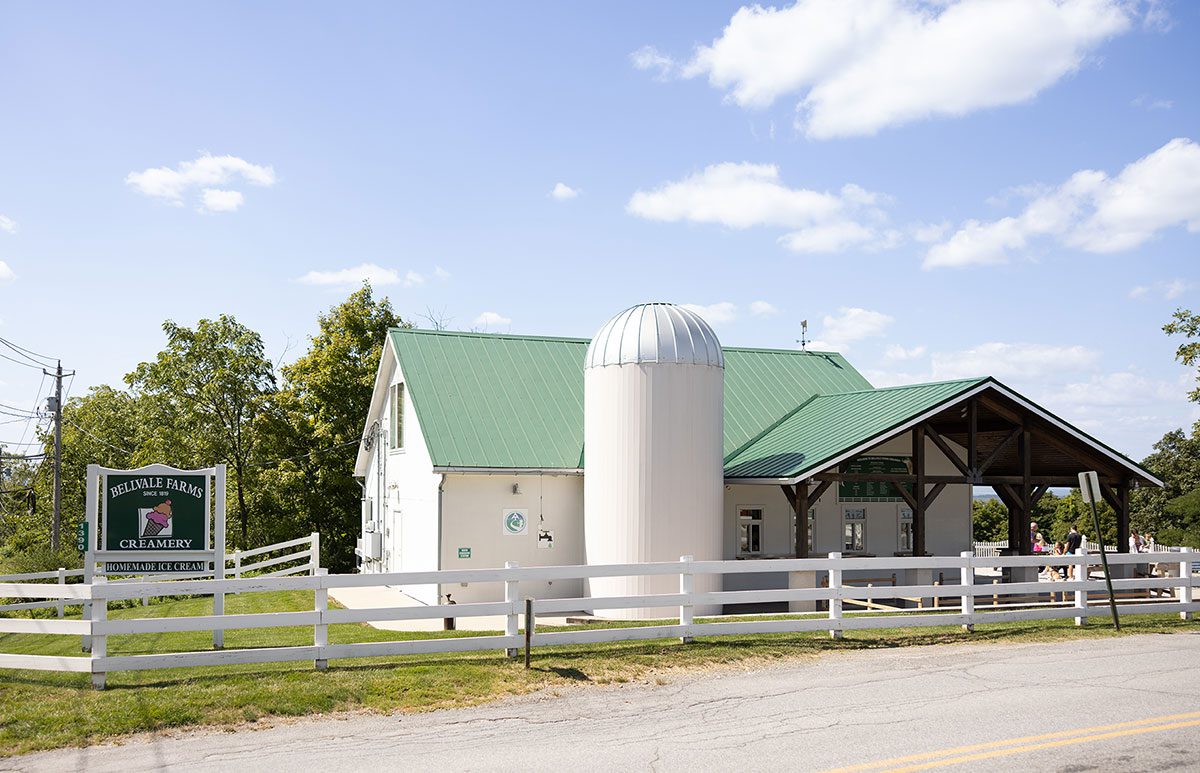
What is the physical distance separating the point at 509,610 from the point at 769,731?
14.7ft

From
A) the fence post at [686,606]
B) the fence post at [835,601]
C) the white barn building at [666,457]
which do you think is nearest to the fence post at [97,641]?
the fence post at [686,606]

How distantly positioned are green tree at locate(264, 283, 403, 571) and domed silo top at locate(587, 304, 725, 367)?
23.0 m

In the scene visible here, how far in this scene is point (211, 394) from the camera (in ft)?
156

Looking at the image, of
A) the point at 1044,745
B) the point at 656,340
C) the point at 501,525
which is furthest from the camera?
the point at 501,525

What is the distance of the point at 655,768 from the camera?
8711 millimetres

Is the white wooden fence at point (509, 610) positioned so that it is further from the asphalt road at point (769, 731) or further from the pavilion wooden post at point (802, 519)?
the pavilion wooden post at point (802, 519)

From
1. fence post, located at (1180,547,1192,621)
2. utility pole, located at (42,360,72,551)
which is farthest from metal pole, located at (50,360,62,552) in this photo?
fence post, located at (1180,547,1192,621)

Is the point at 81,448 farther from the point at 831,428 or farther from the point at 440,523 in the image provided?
the point at 831,428

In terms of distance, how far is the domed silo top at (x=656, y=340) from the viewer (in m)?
20.3

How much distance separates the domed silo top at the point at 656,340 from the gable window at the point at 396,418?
23.7ft

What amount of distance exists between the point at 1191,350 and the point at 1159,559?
83.9 feet

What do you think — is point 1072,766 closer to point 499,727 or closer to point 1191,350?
point 499,727

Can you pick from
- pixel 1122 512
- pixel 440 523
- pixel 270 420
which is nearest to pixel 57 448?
pixel 270 420

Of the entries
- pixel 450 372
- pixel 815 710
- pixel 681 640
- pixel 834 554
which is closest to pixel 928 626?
pixel 834 554
